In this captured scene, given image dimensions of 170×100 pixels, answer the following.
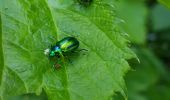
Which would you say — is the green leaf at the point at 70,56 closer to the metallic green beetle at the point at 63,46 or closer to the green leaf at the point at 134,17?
the metallic green beetle at the point at 63,46

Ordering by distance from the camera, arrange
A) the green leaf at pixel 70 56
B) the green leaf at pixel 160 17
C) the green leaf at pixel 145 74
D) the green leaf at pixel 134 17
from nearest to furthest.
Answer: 1. the green leaf at pixel 70 56
2. the green leaf at pixel 145 74
3. the green leaf at pixel 134 17
4. the green leaf at pixel 160 17

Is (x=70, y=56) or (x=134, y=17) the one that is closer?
(x=70, y=56)

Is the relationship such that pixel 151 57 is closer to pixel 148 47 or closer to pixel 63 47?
pixel 148 47

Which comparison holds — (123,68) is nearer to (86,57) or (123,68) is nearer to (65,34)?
(86,57)

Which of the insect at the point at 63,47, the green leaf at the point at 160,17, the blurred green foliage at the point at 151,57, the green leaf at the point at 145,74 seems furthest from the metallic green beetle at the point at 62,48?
the green leaf at the point at 160,17

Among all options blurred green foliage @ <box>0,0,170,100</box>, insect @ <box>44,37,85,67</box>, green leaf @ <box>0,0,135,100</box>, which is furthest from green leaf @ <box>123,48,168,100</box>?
green leaf @ <box>0,0,135,100</box>

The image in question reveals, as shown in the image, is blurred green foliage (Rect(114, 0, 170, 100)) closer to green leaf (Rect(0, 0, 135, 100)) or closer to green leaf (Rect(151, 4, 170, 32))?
green leaf (Rect(151, 4, 170, 32))

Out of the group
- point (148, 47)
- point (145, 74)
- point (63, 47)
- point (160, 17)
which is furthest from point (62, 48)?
point (160, 17)
